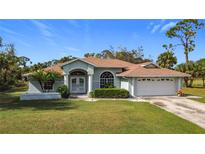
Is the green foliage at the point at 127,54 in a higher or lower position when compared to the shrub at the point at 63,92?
higher

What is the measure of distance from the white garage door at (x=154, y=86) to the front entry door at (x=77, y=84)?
752 cm

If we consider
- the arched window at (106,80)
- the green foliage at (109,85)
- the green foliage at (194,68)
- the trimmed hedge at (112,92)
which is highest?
the green foliage at (194,68)

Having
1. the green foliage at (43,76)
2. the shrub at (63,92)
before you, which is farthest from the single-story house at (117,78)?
the green foliage at (43,76)

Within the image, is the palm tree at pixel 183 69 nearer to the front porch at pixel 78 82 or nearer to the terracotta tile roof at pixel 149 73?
the terracotta tile roof at pixel 149 73

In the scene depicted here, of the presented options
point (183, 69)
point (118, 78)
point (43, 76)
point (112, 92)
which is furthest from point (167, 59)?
point (43, 76)

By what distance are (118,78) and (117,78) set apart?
13cm

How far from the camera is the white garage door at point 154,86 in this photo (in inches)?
934

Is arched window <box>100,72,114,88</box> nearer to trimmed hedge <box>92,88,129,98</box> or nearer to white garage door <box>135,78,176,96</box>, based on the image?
trimmed hedge <box>92,88,129,98</box>

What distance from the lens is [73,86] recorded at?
2723 cm

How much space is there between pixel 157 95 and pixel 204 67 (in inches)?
845

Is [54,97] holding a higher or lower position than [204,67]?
lower

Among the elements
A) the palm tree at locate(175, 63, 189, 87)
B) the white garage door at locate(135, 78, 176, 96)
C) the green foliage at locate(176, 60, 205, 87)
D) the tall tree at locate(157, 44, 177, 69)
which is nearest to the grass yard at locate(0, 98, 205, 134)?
the white garage door at locate(135, 78, 176, 96)
